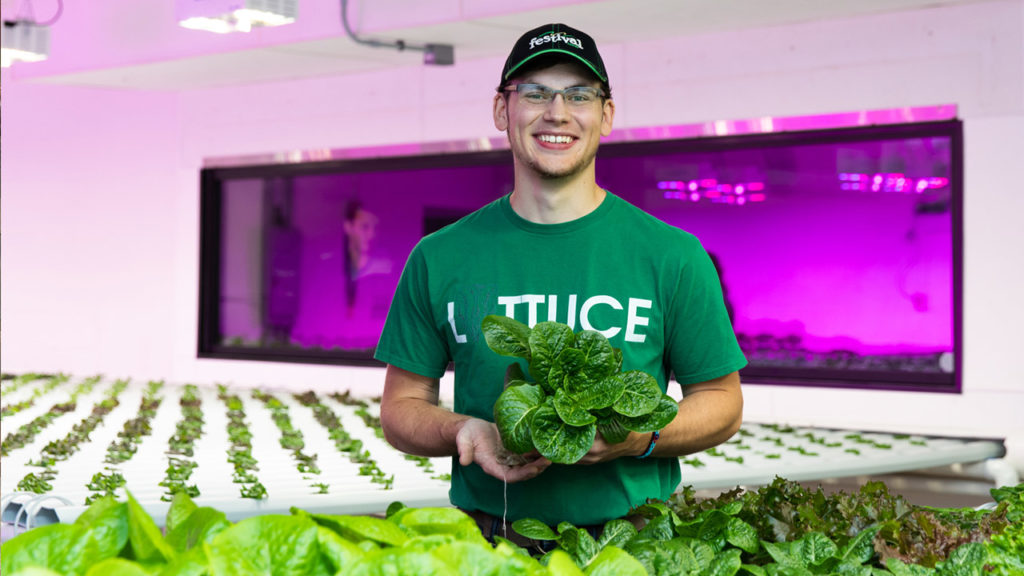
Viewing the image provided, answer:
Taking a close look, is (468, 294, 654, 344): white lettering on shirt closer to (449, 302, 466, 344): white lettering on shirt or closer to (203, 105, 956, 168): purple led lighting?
(449, 302, 466, 344): white lettering on shirt

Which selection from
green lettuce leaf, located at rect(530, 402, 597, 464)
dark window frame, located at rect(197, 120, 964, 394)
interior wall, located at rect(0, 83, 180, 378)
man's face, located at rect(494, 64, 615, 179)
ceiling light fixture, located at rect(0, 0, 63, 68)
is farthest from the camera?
interior wall, located at rect(0, 83, 180, 378)

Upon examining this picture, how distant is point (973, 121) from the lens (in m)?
5.02

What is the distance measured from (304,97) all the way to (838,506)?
6069mm

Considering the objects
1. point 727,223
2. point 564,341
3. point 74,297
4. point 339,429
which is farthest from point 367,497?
point 74,297

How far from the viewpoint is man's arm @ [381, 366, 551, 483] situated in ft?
5.47

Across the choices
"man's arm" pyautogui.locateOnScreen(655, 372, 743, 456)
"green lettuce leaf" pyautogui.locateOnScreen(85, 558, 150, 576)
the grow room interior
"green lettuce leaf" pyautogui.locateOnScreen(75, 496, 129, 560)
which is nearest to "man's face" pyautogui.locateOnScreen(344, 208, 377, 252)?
the grow room interior

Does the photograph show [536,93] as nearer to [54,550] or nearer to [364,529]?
[364,529]

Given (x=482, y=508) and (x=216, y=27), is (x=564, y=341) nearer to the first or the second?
(x=482, y=508)

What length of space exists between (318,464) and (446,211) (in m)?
2.99

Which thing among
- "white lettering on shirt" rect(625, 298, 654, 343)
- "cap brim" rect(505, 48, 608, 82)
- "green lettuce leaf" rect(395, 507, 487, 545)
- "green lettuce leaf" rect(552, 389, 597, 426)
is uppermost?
"cap brim" rect(505, 48, 608, 82)

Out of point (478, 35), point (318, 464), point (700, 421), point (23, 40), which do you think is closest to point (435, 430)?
point (700, 421)

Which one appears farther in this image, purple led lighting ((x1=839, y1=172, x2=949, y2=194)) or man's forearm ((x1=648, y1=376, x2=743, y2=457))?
purple led lighting ((x1=839, y1=172, x2=949, y2=194))

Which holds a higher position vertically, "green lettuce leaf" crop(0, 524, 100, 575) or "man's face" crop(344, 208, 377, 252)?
"man's face" crop(344, 208, 377, 252)

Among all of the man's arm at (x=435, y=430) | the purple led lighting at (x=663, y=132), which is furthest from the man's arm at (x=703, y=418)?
the purple led lighting at (x=663, y=132)
